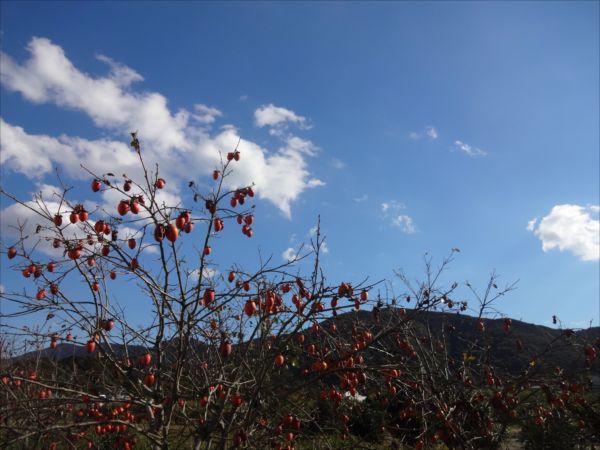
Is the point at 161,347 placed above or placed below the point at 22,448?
above

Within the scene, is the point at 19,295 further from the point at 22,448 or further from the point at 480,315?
the point at 480,315

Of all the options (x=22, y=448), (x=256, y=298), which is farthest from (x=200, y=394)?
(x=22, y=448)

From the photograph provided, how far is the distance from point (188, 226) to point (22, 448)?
5046 mm

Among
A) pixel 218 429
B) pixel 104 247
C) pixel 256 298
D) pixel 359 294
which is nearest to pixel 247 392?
pixel 218 429

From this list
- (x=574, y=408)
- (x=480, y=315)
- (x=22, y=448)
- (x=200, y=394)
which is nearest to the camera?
(x=200, y=394)

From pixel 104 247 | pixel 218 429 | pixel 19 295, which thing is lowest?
pixel 218 429

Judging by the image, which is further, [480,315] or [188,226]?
[480,315]

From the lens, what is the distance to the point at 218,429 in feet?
13.6

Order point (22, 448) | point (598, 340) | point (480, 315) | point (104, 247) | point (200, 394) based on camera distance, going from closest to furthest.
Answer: point (200, 394), point (104, 247), point (598, 340), point (22, 448), point (480, 315)

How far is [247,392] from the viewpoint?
13.1 feet

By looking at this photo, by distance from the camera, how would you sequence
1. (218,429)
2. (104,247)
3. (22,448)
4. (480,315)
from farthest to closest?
(480,315) → (22,448) → (218,429) → (104,247)

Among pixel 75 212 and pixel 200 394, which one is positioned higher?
pixel 75 212

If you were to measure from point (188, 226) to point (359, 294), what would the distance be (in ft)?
5.22

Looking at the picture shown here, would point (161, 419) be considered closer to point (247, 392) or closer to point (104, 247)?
point (247, 392)
